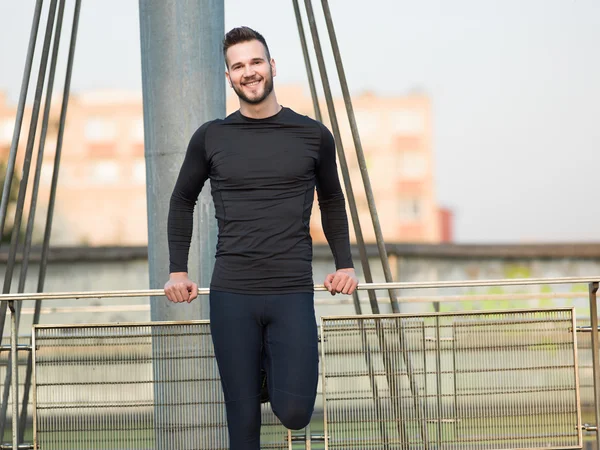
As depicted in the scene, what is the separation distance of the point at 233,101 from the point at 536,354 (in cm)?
1926

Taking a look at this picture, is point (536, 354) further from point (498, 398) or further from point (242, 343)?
point (242, 343)

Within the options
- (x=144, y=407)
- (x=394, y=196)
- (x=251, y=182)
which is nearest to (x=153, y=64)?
(x=144, y=407)

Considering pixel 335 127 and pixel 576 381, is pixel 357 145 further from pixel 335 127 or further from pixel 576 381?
pixel 576 381

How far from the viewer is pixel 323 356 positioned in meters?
3.81

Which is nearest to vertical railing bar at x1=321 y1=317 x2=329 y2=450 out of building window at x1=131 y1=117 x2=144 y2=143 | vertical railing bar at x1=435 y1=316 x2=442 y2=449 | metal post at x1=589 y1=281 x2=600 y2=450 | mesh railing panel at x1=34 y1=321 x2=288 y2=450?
mesh railing panel at x1=34 y1=321 x2=288 y2=450

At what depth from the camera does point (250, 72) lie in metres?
2.89

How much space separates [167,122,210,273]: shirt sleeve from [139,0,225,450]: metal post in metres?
1.31

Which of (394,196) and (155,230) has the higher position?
(394,196)

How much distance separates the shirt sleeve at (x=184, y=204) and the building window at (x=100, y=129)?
2719cm

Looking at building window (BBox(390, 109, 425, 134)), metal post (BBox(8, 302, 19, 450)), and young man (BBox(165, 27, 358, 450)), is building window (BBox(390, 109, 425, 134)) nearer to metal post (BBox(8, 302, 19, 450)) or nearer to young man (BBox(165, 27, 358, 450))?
metal post (BBox(8, 302, 19, 450))

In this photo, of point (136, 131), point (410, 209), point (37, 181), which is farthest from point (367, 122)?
point (37, 181)

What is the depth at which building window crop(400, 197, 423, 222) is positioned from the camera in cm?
3097

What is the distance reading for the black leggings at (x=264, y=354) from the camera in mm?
2883

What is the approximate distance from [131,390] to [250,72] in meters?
1.39
